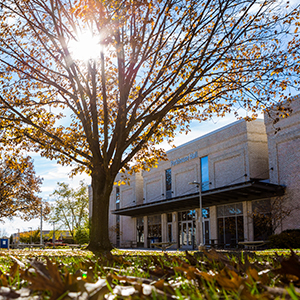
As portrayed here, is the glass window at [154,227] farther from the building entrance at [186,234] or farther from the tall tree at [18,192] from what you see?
the tall tree at [18,192]

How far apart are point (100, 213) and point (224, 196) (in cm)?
1920

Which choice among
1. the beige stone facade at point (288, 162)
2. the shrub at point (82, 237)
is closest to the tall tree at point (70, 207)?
the shrub at point (82, 237)

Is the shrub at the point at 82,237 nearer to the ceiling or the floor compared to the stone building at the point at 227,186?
nearer to the floor

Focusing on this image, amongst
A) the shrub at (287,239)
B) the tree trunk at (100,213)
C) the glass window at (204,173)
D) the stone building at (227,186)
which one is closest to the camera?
the tree trunk at (100,213)

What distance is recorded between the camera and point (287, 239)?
896 inches

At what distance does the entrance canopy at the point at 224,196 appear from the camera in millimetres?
25875

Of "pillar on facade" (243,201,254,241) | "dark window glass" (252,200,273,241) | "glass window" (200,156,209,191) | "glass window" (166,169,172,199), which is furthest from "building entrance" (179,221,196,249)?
"dark window glass" (252,200,273,241)

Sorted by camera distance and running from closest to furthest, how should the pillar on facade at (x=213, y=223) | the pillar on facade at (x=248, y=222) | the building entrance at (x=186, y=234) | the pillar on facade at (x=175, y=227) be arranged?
the pillar on facade at (x=248, y=222)
the pillar on facade at (x=213, y=223)
the building entrance at (x=186, y=234)
the pillar on facade at (x=175, y=227)

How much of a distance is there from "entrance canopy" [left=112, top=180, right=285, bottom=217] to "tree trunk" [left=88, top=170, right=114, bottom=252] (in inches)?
596

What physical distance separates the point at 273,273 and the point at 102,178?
10.7 m

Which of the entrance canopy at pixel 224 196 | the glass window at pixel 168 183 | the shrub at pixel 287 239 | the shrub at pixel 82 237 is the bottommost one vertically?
the shrub at pixel 82 237

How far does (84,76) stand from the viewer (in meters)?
13.8

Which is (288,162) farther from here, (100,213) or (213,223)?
(100,213)

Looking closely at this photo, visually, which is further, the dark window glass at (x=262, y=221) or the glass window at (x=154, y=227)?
the glass window at (x=154, y=227)
